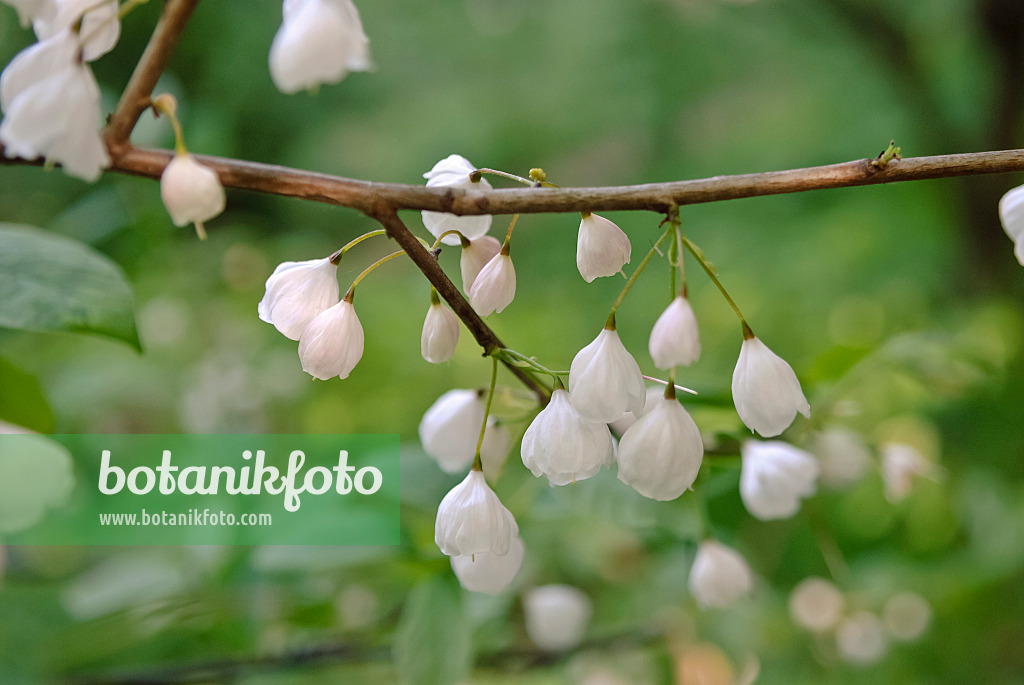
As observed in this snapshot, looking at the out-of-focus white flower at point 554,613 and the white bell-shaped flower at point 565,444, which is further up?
the out-of-focus white flower at point 554,613

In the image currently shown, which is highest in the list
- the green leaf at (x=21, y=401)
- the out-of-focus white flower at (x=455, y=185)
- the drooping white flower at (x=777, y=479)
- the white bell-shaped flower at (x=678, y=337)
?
the out-of-focus white flower at (x=455, y=185)

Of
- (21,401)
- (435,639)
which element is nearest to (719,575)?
(435,639)

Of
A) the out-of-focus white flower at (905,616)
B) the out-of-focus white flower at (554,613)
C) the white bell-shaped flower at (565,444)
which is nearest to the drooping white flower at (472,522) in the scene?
the white bell-shaped flower at (565,444)

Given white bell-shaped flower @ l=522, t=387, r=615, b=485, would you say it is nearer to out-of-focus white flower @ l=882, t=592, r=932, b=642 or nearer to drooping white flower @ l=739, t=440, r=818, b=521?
drooping white flower @ l=739, t=440, r=818, b=521

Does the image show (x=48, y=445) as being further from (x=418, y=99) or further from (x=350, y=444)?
(x=418, y=99)

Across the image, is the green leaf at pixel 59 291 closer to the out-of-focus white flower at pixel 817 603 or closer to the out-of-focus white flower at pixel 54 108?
the out-of-focus white flower at pixel 54 108

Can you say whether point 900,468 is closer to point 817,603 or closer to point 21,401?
point 817,603

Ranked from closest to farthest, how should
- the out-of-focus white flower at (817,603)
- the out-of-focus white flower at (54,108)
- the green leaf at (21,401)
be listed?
the out-of-focus white flower at (54,108) → the green leaf at (21,401) → the out-of-focus white flower at (817,603)
